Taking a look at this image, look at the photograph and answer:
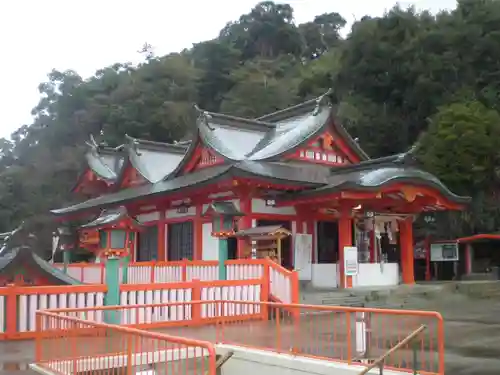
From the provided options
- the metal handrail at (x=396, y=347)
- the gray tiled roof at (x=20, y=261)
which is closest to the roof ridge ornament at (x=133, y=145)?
the gray tiled roof at (x=20, y=261)

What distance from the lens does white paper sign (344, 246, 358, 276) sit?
21.3 meters

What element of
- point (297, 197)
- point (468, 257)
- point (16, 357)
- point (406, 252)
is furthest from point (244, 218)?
point (468, 257)

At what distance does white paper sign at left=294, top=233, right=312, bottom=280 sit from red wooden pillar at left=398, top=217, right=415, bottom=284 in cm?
461

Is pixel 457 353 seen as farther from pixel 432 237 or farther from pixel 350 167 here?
pixel 432 237

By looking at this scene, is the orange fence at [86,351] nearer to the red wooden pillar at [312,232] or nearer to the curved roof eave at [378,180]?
the curved roof eave at [378,180]

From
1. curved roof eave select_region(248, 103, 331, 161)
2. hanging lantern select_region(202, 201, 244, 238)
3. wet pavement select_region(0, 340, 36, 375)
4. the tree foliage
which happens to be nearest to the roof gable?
curved roof eave select_region(248, 103, 331, 161)

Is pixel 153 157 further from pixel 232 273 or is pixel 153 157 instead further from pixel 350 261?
pixel 232 273

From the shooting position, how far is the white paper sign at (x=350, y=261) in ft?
69.8

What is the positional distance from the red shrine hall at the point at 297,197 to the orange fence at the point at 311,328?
18.9 ft

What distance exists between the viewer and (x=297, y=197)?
22422 mm

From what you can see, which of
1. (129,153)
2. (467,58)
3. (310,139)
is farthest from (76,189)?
(467,58)

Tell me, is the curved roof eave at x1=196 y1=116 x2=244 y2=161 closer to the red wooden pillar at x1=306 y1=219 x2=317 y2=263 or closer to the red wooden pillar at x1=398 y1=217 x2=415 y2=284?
the red wooden pillar at x1=306 y1=219 x2=317 y2=263

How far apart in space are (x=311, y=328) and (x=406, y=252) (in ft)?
52.1

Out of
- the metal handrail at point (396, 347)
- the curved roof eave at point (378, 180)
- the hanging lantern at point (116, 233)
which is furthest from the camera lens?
the curved roof eave at point (378, 180)
